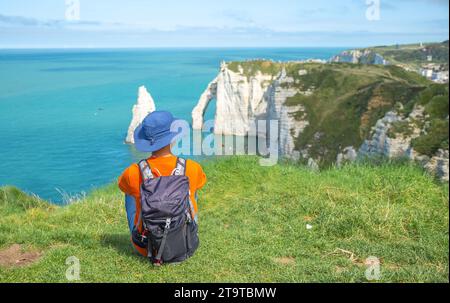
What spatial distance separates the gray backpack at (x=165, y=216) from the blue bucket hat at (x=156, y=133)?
0.20m

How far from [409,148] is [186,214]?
110 feet

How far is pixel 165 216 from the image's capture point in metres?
4.94

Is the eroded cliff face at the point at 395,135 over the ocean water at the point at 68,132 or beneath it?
over

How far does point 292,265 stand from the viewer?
5551 mm

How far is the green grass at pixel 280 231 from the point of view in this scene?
528cm

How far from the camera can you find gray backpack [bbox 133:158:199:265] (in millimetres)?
4906

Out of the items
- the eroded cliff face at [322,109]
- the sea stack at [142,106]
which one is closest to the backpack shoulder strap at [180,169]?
the eroded cliff face at [322,109]

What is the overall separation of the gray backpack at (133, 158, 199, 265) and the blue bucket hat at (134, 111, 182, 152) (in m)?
0.20

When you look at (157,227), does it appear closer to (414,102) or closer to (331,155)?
(414,102)
